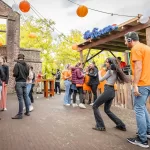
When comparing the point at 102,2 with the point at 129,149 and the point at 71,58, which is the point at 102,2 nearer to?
the point at 71,58

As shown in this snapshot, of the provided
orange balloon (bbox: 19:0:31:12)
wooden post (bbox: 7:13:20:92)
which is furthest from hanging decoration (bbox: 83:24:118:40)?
wooden post (bbox: 7:13:20:92)

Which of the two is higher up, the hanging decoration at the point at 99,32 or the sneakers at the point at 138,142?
the hanging decoration at the point at 99,32

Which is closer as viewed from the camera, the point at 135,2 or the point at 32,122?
the point at 32,122

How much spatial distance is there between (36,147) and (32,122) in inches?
84.9

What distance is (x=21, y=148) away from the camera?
3.58 metres

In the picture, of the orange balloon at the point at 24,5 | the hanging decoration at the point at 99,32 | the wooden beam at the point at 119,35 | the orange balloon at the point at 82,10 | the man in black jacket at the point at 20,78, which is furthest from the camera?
the hanging decoration at the point at 99,32

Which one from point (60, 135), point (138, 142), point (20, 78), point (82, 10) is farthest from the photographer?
point (82, 10)

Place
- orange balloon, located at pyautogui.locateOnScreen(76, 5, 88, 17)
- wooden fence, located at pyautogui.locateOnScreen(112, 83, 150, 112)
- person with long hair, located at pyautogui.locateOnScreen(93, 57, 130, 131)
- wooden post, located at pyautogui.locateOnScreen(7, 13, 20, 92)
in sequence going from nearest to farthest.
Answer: person with long hair, located at pyautogui.locateOnScreen(93, 57, 130, 131) → orange balloon, located at pyautogui.locateOnScreen(76, 5, 88, 17) → wooden fence, located at pyautogui.locateOnScreen(112, 83, 150, 112) → wooden post, located at pyautogui.locateOnScreen(7, 13, 20, 92)

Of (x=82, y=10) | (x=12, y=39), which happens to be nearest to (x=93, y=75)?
(x=82, y=10)

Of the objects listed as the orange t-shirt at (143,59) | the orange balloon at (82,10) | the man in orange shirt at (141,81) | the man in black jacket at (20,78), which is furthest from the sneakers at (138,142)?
the orange balloon at (82,10)

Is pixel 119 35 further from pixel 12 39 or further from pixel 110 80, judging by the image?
pixel 12 39

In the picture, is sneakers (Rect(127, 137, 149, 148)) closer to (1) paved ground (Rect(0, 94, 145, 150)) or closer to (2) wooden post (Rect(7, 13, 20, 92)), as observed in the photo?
(1) paved ground (Rect(0, 94, 145, 150))

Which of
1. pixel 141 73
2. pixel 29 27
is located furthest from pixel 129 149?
pixel 29 27

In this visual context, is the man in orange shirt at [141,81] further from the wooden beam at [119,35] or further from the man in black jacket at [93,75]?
the man in black jacket at [93,75]
